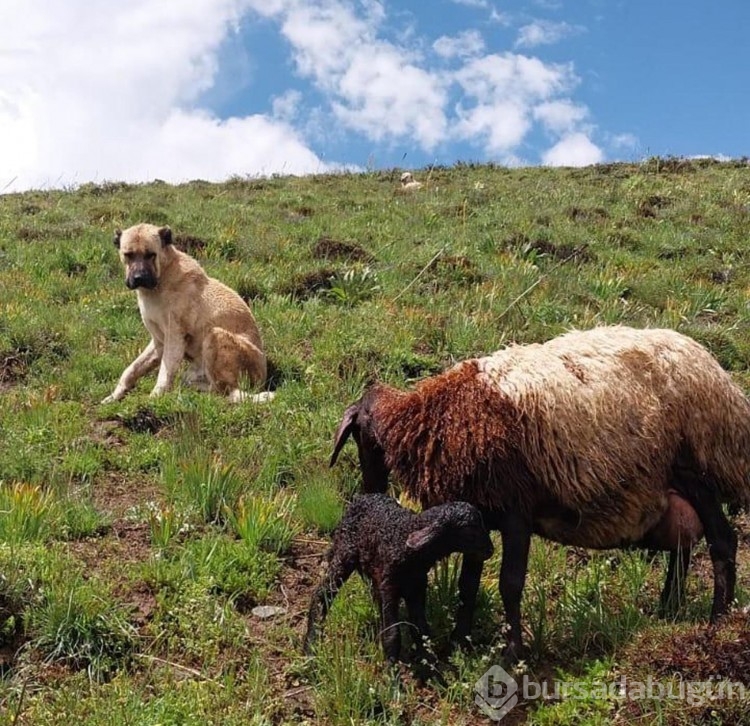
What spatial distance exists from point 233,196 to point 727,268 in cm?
1125

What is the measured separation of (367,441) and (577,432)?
105 centimetres

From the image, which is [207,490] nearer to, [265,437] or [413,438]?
[265,437]

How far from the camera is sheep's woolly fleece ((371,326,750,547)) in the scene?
386 centimetres

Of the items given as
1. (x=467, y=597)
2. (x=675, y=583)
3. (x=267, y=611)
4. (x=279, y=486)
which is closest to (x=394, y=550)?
(x=467, y=597)

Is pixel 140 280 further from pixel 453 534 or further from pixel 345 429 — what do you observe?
pixel 453 534

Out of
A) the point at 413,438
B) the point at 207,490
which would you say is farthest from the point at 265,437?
the point at 413,438

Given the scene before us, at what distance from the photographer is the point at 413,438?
405 cm

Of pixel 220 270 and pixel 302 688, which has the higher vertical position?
pixel 220 270

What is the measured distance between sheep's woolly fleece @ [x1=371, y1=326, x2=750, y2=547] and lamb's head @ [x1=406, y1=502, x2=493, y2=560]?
33 centimetres

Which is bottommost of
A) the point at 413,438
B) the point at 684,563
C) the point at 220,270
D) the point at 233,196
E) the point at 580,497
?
the point at 684,563

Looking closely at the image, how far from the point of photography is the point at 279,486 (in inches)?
227

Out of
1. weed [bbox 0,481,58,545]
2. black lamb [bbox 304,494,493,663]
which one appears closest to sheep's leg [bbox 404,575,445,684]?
black lamb [bbox 304,494,493,663]

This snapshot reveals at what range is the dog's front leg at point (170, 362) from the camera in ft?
25.4

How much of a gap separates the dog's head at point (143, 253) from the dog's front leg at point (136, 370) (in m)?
0.65
